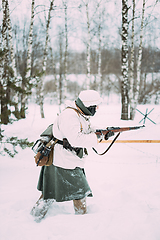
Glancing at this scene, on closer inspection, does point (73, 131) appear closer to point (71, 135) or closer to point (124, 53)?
point (71, 135)

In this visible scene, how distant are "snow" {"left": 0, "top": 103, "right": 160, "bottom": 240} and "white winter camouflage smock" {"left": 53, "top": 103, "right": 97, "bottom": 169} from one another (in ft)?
2.28

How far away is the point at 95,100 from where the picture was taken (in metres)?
2.16

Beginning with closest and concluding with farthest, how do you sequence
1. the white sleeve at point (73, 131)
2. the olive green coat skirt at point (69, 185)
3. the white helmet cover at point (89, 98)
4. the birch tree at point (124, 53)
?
the white sleeve at point (73, 131) < the white helmet cover at point (89, 98) < the olive green coat skirt at point (69, 185) < the birch tree at point (124, 53)

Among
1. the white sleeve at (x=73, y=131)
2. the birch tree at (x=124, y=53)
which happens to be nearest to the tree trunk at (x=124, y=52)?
the birch tree at (x=124, y=53)

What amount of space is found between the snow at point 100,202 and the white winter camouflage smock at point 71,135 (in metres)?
0.69

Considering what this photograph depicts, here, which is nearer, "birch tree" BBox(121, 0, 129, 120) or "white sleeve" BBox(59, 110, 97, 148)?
"white sleeve" BBox(59, 110, 97, 148)

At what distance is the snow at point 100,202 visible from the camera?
2.02 m

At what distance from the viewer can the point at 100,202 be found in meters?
2.90

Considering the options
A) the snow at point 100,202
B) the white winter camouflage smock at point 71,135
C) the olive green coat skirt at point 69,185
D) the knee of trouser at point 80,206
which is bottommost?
the snow at point 100,202

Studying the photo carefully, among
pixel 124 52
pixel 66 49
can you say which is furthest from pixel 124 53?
pixel 66 49

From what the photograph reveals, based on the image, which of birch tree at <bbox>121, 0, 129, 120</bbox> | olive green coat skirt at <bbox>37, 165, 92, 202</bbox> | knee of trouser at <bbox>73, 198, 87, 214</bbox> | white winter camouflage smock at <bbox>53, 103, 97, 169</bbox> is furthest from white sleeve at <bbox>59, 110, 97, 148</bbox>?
birch tree at <bbox>121, 0, 129, 120</bbox>

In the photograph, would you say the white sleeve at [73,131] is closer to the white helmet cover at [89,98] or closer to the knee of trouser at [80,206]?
the white helmet cover at [89,98]

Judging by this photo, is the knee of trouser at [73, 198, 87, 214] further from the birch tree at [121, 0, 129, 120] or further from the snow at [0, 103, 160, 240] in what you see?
the birch tree at [121, 0, 129, 120]

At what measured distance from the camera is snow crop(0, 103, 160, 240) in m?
2.02
